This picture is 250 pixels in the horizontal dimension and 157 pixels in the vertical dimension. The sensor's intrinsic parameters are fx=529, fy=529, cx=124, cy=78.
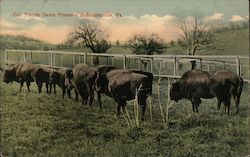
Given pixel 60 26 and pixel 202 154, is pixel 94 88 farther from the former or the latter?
pixel 202 154

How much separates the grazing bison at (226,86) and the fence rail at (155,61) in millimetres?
34

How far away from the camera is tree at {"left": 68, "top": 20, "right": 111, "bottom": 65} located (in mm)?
3451

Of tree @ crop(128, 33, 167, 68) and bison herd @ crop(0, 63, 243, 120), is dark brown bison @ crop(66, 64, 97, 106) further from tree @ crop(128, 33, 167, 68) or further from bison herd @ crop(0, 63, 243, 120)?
tree @ crop(128, 33, 167, 68)

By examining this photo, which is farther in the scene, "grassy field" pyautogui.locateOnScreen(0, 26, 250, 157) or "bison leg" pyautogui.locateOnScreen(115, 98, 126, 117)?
"bison leg" pyautogui.locateOnScreen(115, 98, 126, 117)

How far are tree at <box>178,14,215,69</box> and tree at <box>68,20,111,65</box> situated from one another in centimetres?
52

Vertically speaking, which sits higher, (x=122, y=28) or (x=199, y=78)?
(x=122, y=28)

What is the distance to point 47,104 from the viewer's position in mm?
3727

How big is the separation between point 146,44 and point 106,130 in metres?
0.63

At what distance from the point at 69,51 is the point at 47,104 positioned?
0.43 meters

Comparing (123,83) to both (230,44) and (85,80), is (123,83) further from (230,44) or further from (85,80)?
(230,44)

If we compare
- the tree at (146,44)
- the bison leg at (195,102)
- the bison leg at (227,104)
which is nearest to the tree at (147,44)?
the tree at (146,44)

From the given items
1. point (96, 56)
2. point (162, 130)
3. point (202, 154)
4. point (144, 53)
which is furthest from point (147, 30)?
point (202, 154)

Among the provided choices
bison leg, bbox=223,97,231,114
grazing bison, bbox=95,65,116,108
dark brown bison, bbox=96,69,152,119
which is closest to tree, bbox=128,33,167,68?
dark brown bison, bbox=96,69,152,119

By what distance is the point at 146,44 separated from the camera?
3344mm
